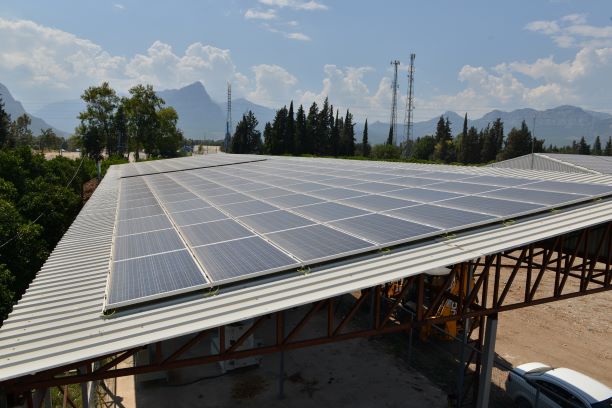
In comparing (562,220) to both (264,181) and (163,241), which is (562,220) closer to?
(163,241)

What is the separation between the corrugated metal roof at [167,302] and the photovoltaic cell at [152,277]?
0.26 metres

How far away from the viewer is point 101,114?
3312 inches

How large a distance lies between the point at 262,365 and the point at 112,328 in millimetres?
12729

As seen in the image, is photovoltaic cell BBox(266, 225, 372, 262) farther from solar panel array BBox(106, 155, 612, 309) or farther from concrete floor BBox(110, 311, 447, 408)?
concrete floor BBox(110, 311, 447, 408)

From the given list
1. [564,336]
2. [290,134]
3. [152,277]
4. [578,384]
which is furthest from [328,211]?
[290,134]

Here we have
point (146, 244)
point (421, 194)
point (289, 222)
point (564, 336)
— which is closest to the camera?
point (146, 244)

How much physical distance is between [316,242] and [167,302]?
11.1 feet

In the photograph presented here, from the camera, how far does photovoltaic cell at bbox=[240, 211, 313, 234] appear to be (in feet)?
34.1

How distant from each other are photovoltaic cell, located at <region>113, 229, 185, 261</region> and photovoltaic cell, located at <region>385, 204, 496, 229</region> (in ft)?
18.3

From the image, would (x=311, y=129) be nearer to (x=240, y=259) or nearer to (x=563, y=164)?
(x=563, y=164)

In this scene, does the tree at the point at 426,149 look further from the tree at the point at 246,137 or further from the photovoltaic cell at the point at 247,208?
the photovoltaic cell at the point at 247,208

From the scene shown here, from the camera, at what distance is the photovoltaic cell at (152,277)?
7141 millimetres

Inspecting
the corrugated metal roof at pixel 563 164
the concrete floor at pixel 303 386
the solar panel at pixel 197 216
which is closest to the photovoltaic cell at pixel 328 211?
the solar panel at pixel 197 216

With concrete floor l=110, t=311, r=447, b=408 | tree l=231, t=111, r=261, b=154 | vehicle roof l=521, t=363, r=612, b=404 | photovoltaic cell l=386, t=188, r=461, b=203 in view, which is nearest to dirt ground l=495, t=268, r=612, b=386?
vehicle roof l=521, t=363, r=612, b=404
